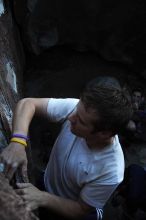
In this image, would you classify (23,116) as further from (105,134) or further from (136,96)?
(136,96)

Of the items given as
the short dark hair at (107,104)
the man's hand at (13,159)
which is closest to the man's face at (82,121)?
the short dark hair at (107,104)

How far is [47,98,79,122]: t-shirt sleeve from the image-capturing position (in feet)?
6.18

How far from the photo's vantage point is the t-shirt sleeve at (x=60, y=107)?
Answer: 188 centimetres

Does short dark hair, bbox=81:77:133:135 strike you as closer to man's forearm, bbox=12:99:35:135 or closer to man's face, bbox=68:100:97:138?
man's face, bbox=68:100:97:138

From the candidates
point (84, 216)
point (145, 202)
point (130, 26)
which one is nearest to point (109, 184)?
point (84, 216)

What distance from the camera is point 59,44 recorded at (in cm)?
466

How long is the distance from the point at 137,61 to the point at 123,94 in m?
3.29

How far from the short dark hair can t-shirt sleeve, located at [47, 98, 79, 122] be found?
0.24 metres

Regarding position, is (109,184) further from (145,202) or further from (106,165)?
(145,202)

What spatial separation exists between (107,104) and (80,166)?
0.36 m

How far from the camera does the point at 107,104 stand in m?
1.61

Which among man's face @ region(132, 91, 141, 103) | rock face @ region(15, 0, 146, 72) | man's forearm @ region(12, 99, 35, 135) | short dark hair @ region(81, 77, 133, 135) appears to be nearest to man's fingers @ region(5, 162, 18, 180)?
man's forearm @ region(12, 99, 35, 135)

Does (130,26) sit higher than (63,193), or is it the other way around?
(130,26)

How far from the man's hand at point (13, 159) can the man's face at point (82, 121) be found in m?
0.23
